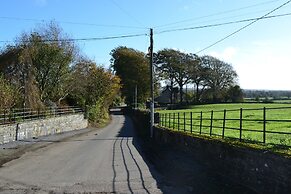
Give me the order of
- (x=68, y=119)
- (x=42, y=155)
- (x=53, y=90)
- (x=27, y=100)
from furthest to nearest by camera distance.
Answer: (x=53, y=90) < (x=68, y=119) < (x=27, y=100) < (x=42, y=155)

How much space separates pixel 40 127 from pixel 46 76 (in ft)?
43.9

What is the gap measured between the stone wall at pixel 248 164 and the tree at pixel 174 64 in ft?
324

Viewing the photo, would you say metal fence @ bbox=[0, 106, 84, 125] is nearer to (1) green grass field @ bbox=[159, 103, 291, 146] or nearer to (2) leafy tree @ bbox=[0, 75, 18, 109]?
(2) leafy tree @ bbox=[0, 75, 18, 109]

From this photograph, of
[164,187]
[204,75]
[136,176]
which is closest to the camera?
[164,187]

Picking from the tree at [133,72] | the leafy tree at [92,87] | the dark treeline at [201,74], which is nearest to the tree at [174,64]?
the dark treeline at [201,74]

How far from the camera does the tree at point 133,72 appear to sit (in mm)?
107175

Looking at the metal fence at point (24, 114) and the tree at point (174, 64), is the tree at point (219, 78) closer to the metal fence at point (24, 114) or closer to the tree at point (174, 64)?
the tree at point (174, 64)

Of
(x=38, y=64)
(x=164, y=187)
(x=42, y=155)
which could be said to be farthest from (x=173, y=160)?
(x=38, y=64)

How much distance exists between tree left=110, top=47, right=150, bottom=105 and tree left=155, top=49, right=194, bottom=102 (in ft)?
26.8

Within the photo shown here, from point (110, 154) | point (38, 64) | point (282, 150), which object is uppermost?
point (38, 64)

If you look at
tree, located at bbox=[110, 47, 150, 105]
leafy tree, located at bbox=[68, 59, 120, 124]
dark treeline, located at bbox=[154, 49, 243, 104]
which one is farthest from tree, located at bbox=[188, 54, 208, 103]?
leafy tree, located at bbox=[68, 59, 120, 124]

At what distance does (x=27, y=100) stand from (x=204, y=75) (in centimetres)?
8114

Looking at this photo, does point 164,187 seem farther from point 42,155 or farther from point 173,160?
point 42,155

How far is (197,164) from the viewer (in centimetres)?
1608
